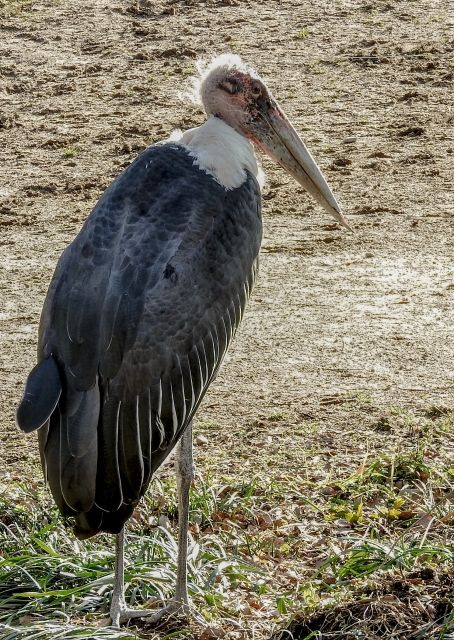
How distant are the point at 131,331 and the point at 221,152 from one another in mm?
1031

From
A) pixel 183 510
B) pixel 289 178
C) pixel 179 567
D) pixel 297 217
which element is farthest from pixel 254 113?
pixel 289 178

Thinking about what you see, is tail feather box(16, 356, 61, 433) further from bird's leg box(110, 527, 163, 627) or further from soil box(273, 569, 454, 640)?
soil box(273, 569, 454, 640)

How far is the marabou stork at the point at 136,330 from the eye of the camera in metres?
4.99

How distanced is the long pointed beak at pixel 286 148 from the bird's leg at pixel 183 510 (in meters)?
1.40

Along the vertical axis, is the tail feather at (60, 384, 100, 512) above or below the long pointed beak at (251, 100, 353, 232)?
below

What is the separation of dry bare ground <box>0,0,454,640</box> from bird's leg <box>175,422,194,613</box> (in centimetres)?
24

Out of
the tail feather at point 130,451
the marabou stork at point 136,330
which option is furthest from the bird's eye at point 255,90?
the tail feather at point 130,451

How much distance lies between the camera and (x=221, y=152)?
18.5ft

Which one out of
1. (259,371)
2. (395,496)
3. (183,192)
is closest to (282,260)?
(259,371)

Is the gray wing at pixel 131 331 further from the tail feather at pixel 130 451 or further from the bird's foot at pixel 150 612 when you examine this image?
the bird's foot at pixel 150 612

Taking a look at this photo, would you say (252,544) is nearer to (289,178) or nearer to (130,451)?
(130,451)

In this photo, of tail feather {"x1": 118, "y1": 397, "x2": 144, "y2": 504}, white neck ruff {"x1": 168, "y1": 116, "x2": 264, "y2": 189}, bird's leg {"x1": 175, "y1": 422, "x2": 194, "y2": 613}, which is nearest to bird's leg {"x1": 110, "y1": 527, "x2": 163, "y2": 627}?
bird's leg {"x1": 175, "y1": 422, "x2": 194, "y2": 613}

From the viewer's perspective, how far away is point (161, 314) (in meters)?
5.09

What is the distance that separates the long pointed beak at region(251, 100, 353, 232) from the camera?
245 inches
